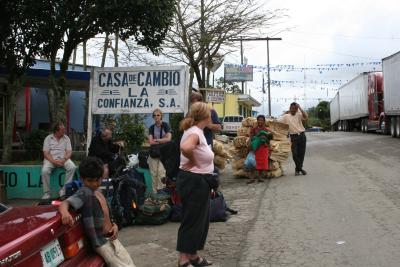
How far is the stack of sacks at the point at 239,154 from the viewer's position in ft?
39.5

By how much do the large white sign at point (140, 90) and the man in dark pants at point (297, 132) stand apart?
111 inches

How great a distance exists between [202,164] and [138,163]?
4.36 meters

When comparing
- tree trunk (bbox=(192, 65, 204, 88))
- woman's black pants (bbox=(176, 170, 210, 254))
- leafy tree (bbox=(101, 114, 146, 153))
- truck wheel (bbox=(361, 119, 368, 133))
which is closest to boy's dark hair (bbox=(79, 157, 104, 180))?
woman's black pants (bbox=(176, 170, 210, 254))

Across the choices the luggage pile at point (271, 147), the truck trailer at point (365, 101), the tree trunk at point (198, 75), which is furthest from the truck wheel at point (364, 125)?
the luggage pile at point (271, 147)

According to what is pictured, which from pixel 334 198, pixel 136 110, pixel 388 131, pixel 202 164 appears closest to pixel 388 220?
pixel 334 198

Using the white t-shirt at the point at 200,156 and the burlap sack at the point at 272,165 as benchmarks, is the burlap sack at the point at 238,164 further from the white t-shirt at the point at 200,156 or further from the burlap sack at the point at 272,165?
the white t-shirt at the point at 200,156

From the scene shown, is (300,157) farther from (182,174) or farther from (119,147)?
(182,174)

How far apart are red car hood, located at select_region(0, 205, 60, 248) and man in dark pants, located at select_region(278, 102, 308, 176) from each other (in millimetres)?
8529

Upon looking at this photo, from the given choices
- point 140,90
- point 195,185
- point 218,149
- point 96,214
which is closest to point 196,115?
point 195,185

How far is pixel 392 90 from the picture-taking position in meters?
23.3

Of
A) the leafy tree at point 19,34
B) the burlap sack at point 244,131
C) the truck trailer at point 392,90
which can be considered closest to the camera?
the leafy tree at point 19,34

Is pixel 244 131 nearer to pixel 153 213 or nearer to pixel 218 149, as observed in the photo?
pixel 218 149

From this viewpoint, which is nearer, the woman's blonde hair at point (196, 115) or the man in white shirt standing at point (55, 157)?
the woman's blonde hair at point (196, 115)

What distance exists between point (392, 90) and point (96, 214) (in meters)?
21.5
